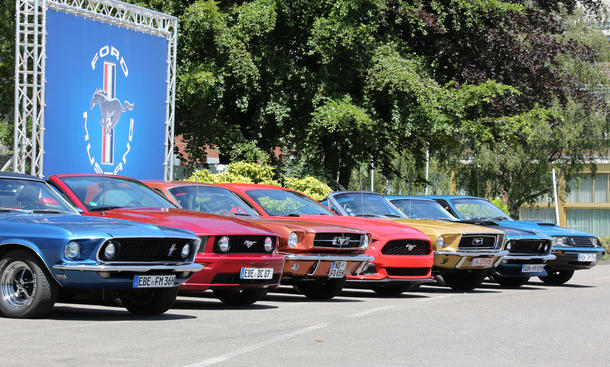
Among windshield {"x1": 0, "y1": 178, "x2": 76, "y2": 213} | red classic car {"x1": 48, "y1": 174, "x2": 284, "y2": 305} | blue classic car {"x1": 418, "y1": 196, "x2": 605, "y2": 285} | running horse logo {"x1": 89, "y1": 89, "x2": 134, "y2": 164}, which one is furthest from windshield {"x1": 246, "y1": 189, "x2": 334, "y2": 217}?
running horse logo {"x1": 89, "y1": 89, "x2": 134, "y2": 164}

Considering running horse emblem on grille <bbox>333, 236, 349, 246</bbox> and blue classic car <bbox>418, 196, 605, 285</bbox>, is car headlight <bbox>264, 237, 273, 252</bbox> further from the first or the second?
blue classic car <bbox>418, 196, 605, 285</bbox>

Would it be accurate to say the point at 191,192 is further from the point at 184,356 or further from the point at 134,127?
the point at 134,127

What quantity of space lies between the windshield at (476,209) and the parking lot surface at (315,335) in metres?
5.61

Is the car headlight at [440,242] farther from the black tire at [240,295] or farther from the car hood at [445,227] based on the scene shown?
the black tire at [240,295]

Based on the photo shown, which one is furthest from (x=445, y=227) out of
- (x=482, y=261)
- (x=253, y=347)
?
(x=253, y=347)

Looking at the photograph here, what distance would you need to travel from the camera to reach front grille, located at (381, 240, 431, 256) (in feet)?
51.0

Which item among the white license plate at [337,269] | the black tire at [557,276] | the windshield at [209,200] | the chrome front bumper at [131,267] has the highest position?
the windshield at [209,200]

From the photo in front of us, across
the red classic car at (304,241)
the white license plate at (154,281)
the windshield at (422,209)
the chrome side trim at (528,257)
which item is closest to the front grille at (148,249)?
the white license plate at (154,281)

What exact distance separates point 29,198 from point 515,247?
10.3 metres

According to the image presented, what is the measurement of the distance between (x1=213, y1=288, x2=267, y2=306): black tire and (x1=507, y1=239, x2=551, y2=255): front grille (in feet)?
24.2

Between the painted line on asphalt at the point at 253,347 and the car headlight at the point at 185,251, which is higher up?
the car headlight at the point at 185,251

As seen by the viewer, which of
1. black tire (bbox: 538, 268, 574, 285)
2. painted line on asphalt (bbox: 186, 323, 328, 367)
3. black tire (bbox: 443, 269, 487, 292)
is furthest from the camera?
black tire (bbox: 538, 268, 574, 285)

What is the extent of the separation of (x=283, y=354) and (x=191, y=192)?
635 centimetres

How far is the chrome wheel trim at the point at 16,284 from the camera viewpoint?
10219 millimetres
